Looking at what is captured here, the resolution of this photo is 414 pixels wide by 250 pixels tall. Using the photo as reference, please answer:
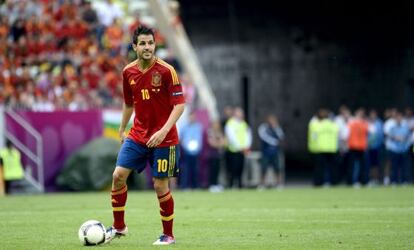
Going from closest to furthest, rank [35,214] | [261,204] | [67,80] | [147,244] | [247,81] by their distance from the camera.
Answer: [147,244] < [35,214] < [261,204] < [67,80] < [247,81]

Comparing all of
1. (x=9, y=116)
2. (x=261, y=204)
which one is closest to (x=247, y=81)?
(x=9, y=116)

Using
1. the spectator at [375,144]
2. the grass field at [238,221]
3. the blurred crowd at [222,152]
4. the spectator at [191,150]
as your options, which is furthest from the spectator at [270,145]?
the grass field at [238,221]

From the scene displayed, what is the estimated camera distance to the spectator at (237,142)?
27.8m

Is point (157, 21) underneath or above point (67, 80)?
above

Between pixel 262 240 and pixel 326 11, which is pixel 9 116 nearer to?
pixel 326 11

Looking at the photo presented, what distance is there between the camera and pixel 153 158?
11.1 meters

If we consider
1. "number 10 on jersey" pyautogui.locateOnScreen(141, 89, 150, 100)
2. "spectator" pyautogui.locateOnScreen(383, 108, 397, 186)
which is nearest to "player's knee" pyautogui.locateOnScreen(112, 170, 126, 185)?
"number 10 on jersey" pyautogui.locateOnScreen(141, 89, 150, 100)

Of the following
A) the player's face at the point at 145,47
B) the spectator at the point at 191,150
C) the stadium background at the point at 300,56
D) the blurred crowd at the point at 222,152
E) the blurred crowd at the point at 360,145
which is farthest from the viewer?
the stadium background at the point at 300,56

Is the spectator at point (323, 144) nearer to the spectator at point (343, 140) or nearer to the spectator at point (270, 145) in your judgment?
the spectator at point (343, 140)

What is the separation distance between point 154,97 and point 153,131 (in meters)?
0.38

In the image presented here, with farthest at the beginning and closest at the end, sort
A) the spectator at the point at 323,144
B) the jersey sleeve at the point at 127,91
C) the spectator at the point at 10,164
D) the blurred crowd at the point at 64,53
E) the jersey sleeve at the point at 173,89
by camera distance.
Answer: the spectator at the point at 323,144 < the blurred crowd at the point at 64,53 < the spectator at the point at 10,164 < the jersey sleeve at the point at 127,91 < the jersey sleeve at the point at 173,89

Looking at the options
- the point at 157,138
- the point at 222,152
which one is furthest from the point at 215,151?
the point at 157,138

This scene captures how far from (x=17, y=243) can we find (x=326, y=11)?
68.4 feet

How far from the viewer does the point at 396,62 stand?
96.2 feet
